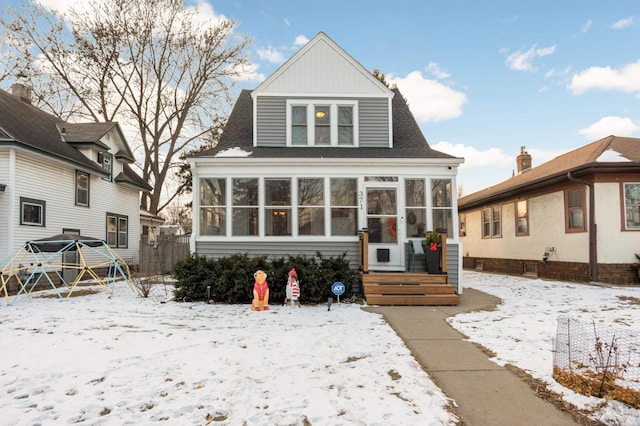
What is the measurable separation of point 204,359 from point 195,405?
1.18 meters

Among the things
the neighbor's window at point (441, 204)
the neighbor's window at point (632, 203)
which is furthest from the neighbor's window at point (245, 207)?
the neighbor's window at point (632, 203)

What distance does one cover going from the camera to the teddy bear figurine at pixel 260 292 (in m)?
7.39

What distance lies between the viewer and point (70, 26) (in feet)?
61.2

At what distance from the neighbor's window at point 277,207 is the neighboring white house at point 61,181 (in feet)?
23.8

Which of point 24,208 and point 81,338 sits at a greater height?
point 24,208

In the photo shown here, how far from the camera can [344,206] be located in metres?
9.54

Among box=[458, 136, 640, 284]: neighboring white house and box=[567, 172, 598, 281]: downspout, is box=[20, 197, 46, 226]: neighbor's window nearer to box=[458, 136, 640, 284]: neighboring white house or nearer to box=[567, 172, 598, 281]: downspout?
box=[458, 136, 640, 284]: neighboring white house

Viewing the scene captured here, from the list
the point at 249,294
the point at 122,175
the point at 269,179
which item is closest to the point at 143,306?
the point at 249,294

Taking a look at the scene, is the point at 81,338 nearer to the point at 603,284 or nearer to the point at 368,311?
the point at 368,311

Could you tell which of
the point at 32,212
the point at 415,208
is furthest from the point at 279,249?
the point at 32,212

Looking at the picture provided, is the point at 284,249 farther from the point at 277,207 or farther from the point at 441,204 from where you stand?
the point at 441,204

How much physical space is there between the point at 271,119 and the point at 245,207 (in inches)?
111

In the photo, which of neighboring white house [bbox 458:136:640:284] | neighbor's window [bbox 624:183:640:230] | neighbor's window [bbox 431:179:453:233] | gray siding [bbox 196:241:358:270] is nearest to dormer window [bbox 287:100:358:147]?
neighbor's window [bbox 431:179:453:233]

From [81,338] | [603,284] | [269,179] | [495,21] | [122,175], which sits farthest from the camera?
[122,175]
